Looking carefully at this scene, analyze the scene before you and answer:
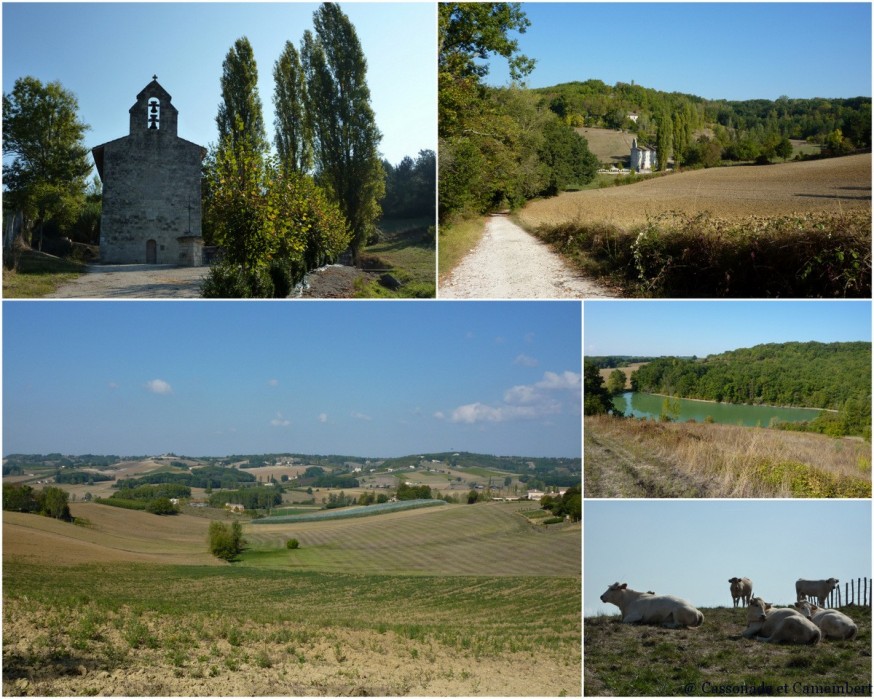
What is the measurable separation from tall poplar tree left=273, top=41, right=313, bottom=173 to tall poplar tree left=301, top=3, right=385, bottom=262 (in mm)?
76

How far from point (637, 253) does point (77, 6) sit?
618cm

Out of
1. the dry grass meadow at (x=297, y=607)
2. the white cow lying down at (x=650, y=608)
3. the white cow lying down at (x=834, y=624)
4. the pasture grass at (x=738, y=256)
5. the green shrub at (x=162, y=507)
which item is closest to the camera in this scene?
the dry grass meadow at (x=297, y=607)

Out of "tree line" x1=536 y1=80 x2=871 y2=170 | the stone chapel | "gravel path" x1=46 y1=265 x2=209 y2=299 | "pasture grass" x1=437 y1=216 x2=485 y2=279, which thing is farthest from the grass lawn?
"tree line" x1=536 y1=80 x2=871 y2=170

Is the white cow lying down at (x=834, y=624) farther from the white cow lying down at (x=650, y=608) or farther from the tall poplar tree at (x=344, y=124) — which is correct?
the tall poplar tree at (x=344, y=124)

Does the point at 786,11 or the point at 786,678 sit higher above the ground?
the point at 786,11

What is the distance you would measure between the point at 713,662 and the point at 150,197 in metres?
7.48

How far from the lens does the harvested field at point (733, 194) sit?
7812mm

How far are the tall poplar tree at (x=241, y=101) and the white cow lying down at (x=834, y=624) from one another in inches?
291

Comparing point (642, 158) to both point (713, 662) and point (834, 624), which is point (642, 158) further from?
point (713, 662)

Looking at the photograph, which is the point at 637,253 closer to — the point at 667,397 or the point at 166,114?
the point at 667,397

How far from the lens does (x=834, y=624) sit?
7352mm

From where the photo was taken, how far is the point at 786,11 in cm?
772

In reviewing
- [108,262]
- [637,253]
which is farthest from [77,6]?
[637,253]

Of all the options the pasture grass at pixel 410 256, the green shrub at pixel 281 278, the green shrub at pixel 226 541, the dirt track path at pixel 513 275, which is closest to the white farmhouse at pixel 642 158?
the dirt track path at pixel 513 275
